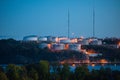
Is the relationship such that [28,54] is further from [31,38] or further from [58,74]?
[58,74]

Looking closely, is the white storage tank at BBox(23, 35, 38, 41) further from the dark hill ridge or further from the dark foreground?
the dark foreground

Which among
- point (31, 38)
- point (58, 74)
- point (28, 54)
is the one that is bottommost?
point (28, 54)

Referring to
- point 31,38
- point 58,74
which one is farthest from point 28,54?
point 58,74

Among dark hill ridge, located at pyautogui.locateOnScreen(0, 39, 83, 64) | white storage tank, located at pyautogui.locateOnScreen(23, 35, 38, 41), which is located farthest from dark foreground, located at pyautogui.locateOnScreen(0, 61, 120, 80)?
white storage tank, located at pyautogui.locateOnScreen(23, 35, 38, 41)

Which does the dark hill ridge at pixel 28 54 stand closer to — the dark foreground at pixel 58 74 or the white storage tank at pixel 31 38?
the white storage tank at pixel 31 38

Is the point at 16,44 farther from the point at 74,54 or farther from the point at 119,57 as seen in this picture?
the point at 119,57

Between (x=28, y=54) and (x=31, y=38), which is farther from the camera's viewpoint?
(x=31, y=38)

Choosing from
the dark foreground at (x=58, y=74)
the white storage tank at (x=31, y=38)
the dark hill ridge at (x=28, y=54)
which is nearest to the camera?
the dark foreground at (x=58, y=74)

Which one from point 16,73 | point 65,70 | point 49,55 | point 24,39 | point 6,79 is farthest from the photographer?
point 24,39

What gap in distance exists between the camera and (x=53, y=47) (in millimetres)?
41281

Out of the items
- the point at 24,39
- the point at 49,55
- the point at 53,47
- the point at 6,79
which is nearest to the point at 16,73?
the point at 6,79

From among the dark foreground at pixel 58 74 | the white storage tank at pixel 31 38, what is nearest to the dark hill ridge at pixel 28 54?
the white storage tank at pixel 31 38

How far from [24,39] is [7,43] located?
4.99 m

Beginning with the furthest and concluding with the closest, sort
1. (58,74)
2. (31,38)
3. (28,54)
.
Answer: (31,38)
(28,54)
(58,74)
